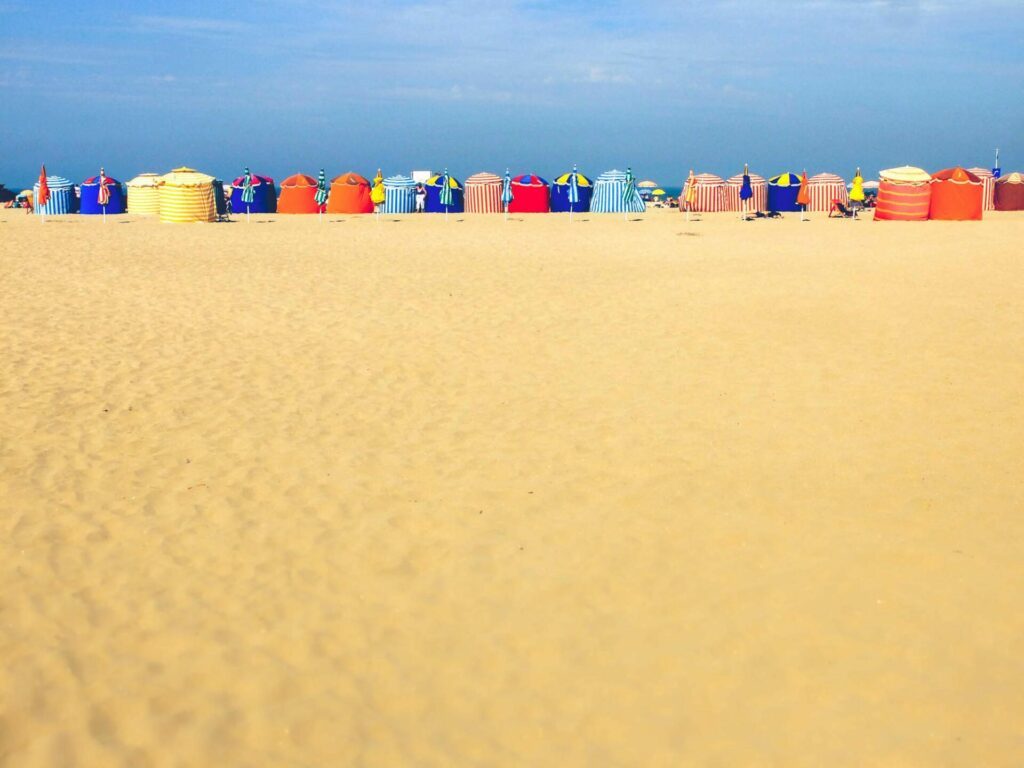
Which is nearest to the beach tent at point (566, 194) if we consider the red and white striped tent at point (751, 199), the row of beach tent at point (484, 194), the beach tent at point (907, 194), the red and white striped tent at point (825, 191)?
the row of beach tent at point (484, 194)

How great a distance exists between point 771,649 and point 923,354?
628cm

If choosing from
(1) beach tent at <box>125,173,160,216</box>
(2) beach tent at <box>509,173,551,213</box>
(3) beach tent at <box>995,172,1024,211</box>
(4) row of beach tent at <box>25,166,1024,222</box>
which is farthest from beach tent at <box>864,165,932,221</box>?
(1) beach tent at <box>125,173,160,216</box>

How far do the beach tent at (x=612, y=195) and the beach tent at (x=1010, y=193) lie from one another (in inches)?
481

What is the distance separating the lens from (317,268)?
16.3m

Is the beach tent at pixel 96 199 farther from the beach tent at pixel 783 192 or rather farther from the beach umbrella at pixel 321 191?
the beach tent at pixel 783 192

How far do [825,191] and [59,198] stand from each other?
2732 centimetres

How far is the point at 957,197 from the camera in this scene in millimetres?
27109

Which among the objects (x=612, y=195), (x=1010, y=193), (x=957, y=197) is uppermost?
(x=612, y=195)

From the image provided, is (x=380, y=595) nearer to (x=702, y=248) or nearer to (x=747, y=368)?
(x=747, y=368)

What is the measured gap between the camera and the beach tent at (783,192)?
3484cm

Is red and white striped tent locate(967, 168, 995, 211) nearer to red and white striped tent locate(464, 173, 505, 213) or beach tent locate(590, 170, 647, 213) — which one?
beach tent locate(590, 170, 647, 213)

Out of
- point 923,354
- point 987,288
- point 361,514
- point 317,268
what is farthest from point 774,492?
point 317,268

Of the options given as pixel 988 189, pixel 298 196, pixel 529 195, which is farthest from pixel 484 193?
pixel 988 189

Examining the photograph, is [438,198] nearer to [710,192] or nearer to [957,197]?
[710,192]
